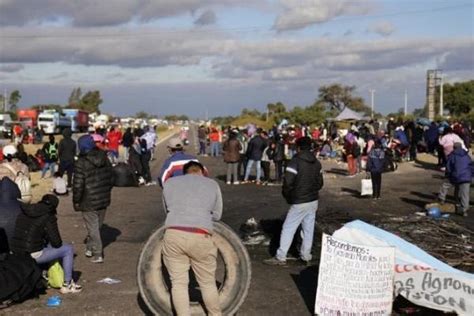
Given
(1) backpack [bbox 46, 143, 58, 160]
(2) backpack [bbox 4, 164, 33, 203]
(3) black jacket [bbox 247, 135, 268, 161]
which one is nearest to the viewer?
(2) backpack [bbox 4, 164, 33, 203]

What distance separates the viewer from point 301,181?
365 inches

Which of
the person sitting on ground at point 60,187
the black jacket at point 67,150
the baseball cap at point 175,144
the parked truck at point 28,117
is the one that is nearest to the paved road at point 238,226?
the person sitting on ground at point 60,187

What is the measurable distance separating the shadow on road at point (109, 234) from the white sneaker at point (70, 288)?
9.36 feet

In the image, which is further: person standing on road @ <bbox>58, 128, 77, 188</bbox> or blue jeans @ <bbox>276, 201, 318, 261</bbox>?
person standing on road @ <bbox>58, 128, 77, 188</bbox>

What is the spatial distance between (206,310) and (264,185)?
14314mm

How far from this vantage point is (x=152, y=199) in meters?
17.4

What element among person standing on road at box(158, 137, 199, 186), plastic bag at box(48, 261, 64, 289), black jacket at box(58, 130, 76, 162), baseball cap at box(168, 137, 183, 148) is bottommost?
plastic bag at box(48, 261, 64, 289)

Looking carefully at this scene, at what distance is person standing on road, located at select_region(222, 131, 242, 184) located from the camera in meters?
20.2

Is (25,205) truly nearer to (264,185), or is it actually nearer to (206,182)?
(206,182)

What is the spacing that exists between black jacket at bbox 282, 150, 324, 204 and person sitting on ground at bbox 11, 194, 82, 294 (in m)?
3.18

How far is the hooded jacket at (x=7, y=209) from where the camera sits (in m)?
7.87

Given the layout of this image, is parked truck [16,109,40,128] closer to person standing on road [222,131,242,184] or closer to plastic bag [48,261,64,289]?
person standing on road [222,131,242,184]

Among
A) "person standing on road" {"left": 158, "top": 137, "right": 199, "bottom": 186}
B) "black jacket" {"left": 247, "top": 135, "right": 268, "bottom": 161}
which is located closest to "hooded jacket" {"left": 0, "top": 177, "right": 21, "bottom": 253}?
"person standing on road" {"left": 158, "top": 137, "right": 199, "bottom": 186}

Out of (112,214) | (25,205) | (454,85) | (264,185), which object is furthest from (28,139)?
(454,85)
